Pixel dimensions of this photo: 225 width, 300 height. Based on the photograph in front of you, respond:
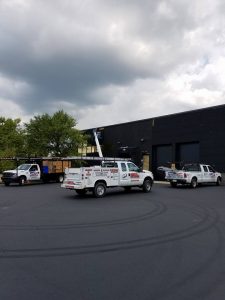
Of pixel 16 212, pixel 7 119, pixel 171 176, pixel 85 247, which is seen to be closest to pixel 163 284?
pixel 85 247

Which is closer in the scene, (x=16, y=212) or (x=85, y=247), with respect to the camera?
(x=85, y=247)

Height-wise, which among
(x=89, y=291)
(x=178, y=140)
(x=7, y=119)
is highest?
(x=7, y=119)

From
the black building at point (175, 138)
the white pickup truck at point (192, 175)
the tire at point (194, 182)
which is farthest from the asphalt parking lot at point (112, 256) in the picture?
the black building at point (175, 138)

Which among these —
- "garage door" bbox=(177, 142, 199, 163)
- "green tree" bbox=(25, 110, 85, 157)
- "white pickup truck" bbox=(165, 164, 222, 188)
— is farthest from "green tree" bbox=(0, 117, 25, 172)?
"white pickup truck" bbox=(165, 164, 222, 188)

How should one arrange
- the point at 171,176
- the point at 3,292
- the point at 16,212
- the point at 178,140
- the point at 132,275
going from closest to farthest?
the point at 3,292 → the point at 132,275 → the point at 16,212 → the point at 171,176 → the point at 178,140

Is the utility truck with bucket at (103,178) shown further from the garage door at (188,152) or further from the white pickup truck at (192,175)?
the garage door at (188,152)

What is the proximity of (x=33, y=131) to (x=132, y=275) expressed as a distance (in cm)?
4285

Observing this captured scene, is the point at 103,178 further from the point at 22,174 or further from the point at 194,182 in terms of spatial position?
the point at 22,174

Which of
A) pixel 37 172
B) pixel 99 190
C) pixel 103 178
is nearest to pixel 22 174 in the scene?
pixel 37 172

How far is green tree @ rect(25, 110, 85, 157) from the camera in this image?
4641cm

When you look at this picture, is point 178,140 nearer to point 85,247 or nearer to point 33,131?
point 33,131

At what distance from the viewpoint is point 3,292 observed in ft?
17.7

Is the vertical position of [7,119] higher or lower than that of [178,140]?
higher

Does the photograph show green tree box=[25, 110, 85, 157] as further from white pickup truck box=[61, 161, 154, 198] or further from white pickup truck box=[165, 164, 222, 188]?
white pickup truck box=[61, 161, 154, 198]
